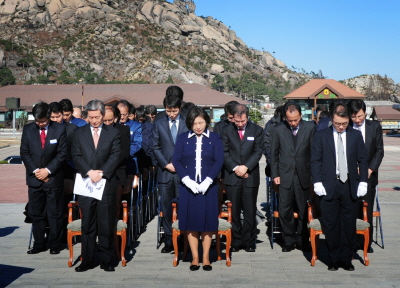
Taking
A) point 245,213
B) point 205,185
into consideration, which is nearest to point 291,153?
point 245,213

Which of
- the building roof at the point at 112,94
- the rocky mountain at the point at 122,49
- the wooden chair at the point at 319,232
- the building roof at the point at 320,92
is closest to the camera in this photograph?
the wooden chair at the point at 319,232

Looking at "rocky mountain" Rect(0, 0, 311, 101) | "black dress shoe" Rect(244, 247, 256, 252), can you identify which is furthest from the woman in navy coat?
"rocky mountain" Rect(0, 0, 311, 101)

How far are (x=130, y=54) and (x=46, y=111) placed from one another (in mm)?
133415

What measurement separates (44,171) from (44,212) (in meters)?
0.63

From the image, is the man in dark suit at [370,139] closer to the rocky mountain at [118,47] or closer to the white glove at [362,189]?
the white glove at [362,189]

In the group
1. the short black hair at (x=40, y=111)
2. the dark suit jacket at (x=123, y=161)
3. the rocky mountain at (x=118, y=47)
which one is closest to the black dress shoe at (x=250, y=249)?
the dark suit jacket at (x=123, y=161)

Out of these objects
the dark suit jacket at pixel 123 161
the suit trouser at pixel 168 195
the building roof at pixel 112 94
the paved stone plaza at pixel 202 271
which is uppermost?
the building roof at pixel 112 94

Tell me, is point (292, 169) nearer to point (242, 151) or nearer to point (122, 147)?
point (242, 151)

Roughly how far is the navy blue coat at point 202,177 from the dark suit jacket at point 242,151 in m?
0.96

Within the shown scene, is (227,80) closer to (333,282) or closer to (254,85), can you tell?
(254,85)

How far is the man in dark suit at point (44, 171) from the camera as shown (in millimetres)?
7160

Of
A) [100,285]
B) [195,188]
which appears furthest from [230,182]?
[100,285]

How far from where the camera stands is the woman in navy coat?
247 inches

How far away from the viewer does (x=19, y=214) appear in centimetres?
1023
